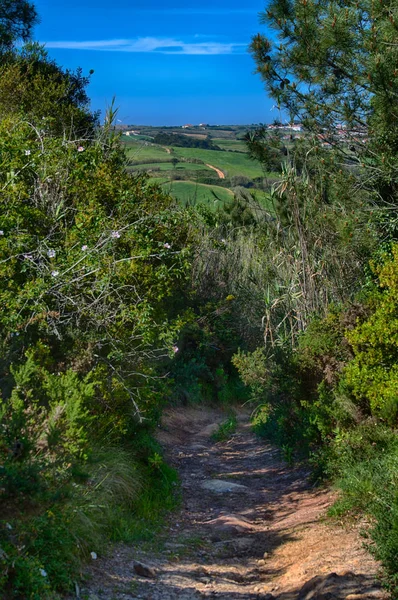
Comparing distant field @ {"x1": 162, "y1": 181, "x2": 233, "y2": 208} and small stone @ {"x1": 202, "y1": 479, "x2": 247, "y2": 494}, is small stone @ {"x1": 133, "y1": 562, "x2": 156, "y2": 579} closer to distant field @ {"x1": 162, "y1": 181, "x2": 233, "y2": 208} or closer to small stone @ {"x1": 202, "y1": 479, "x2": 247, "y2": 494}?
small stone @ {"x1": 202, "y1": 479, "x2": 247, "y2": 494}

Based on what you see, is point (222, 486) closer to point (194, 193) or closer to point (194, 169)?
point (194, 193)

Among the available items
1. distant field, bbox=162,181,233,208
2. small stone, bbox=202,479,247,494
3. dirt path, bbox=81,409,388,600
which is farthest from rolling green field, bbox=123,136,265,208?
dirt path, bbox=81,409,388,600

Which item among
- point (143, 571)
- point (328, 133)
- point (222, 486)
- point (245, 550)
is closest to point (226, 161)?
point (328, 133)

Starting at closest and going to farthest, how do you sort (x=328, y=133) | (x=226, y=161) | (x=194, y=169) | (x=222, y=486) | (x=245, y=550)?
(x=245, y=550), (x=222, y=486), (x=328, y=133), (x=194, y=169), (x=226, y=161)

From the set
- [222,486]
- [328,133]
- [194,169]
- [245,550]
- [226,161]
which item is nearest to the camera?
[245,550]

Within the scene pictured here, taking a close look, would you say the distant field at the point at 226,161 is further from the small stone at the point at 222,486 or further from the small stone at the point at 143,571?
the small stone at the point at 143,571

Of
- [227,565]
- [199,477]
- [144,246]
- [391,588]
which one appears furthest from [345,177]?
[391,588]

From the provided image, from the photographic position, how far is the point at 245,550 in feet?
21.2

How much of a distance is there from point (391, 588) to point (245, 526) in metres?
2.73

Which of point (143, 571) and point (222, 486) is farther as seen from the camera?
point (222, 486)

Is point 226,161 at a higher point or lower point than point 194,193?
higher

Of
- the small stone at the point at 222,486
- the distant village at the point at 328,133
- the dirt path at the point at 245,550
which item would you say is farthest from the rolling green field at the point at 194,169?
the dirt path at the point at 245,550

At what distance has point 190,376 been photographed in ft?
45.3

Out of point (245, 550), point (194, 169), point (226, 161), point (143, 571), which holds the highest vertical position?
point (226, 161)
